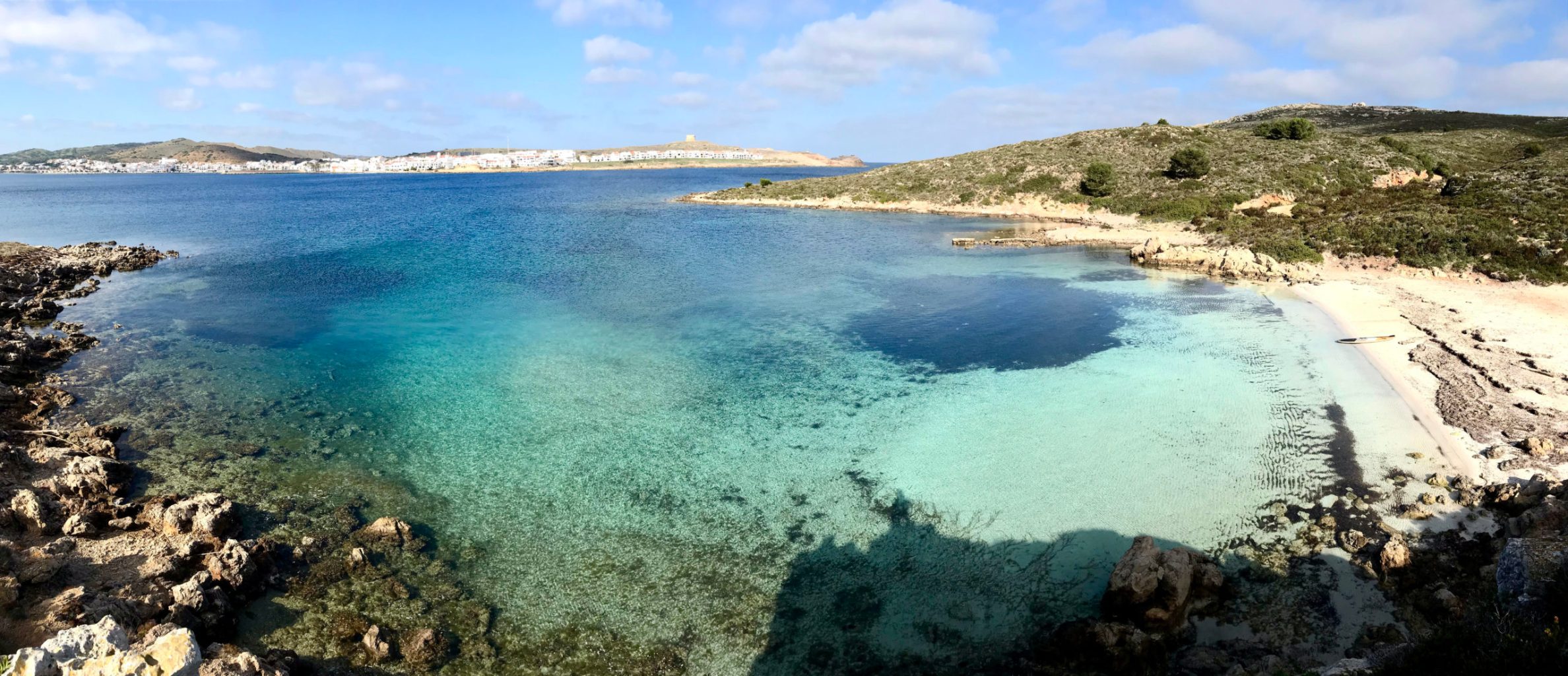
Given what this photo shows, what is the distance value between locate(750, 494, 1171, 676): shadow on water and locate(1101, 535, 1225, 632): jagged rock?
68cm

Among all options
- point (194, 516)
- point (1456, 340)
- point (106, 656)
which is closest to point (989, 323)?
point (1456, 340)

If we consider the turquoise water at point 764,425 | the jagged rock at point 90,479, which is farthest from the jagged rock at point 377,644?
the jagged rock at point 90,479

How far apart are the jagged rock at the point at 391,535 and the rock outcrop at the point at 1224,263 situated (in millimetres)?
35217

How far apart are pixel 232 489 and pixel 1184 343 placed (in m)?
25.8

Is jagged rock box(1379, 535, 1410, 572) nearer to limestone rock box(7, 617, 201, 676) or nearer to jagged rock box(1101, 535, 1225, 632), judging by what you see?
jagged rock box(1101, 535, 1225, 632)

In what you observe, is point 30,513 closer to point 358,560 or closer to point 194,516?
point 194,516

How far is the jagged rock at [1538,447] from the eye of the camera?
14.1 metres

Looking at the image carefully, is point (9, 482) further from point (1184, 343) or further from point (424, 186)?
point (424, 186)

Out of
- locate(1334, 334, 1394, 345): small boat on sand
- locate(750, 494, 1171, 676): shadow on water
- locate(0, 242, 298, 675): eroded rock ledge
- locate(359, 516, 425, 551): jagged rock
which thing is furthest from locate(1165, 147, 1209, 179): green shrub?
locate(0, 242, 298, 675): eroded rock ledge

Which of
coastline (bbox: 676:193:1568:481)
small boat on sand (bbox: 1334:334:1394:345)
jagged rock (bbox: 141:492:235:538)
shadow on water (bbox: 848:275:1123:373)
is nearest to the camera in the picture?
jagged rock (bbox: 141:492:235:538)

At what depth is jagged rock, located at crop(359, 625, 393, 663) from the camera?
9680mm

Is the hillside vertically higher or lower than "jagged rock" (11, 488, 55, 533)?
higher

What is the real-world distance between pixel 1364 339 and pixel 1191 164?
42.8 metres

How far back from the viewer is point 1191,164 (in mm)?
59594
